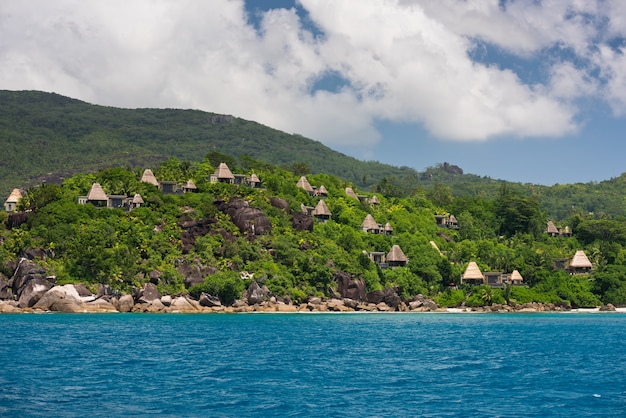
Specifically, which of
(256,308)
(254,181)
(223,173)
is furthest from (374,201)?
→ (256,308)

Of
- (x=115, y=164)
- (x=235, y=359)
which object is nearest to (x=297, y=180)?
(x=115, y=164)

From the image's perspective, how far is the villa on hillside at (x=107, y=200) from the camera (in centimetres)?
9638

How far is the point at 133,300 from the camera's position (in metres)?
79.5

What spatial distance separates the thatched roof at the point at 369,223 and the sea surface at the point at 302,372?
5836 cm

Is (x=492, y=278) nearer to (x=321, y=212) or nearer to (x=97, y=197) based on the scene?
(x=321, y=212)

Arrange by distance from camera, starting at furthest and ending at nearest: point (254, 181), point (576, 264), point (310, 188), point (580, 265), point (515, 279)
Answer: point (310, 188) < point (254, 181) < point (576, 264) < point (580, 265) < point (515, 279)

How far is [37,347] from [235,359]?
11.1m

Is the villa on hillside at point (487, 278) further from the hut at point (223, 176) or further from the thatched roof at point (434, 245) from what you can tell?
the hut at point (223, 176)

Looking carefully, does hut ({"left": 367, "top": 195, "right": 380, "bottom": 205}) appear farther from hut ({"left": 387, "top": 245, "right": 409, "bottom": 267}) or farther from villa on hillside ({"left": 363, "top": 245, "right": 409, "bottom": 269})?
hut ({"left": 387, "top": 245, "right": 409, "bottom": 267})

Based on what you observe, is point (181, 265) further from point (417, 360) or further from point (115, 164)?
point (115, 164)

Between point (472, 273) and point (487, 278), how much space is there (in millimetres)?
2541

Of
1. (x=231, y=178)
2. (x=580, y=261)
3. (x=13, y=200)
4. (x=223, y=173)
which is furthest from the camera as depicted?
(x=231, y=178)

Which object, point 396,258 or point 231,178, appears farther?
point 231,178

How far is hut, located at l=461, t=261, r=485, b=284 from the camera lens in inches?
3994
